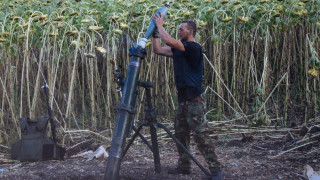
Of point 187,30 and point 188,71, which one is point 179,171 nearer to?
point 188,71

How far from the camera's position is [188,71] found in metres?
4.47

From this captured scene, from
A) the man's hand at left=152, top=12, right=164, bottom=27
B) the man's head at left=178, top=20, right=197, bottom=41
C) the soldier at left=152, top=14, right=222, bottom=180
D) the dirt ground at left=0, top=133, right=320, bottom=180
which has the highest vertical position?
the man's hand at left=152, top=12, right=164, bottom=27

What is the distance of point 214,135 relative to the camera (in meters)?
6.41

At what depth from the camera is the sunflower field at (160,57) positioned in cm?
604

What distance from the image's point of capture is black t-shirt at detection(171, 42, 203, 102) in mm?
4434

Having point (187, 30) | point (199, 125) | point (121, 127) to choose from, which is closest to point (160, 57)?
point (187, 30)

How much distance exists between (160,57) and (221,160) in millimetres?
1832

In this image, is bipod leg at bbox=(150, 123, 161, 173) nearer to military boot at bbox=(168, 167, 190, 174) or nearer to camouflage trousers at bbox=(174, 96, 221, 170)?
military boot at bbox=(168, 167, 190, 174)

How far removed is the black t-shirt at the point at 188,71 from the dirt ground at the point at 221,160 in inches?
34.6

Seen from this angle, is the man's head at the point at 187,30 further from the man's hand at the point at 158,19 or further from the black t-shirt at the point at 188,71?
the man's hand at the point at 158,19

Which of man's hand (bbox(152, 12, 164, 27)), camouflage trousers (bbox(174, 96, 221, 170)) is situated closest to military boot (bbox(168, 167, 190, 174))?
camouflage trousers (bbox(174, 96, 221, 170))

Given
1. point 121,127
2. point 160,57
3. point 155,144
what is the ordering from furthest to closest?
point 160,57 < point 155,144 < point 121,127

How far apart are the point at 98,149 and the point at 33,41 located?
1.74 m

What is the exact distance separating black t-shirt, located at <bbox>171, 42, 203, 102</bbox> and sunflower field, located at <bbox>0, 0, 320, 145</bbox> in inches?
62.4
